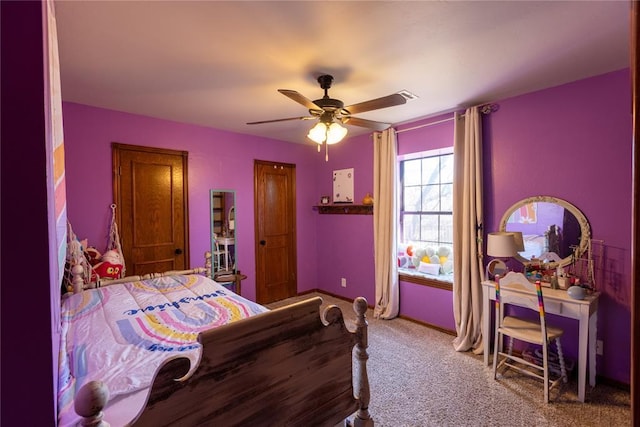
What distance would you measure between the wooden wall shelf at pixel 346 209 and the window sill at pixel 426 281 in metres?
0.95

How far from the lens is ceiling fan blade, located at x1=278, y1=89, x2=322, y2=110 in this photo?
1888mm

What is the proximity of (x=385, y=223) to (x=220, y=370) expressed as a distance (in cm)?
303

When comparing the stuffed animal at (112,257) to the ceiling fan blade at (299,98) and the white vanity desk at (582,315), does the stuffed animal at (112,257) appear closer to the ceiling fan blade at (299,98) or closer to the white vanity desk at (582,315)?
the ceiling fan blade at (299,98)

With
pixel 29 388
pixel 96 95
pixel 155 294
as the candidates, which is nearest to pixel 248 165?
pixel 96 95

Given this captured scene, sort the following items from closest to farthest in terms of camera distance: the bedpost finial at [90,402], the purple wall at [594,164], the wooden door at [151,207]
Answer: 1. the bedpost finial at [90,402]
2. the purple wall at [594,164]
3. the wooden door at [151,207]

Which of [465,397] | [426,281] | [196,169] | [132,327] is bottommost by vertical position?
[465,397]

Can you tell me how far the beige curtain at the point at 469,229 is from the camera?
2.94 meters

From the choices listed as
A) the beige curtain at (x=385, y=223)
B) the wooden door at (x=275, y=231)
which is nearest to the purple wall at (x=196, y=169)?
the wooden door at (x=275, y=231)

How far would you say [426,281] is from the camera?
3.55 m

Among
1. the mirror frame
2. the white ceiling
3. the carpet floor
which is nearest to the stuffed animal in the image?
the white ceiling

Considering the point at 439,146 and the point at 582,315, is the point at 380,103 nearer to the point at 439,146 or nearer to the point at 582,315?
the point at 439,146

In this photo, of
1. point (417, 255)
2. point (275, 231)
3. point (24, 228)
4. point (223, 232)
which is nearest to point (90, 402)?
point (24, 228)

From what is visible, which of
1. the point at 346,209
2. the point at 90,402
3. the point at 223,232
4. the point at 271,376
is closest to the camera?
the point at 90,402

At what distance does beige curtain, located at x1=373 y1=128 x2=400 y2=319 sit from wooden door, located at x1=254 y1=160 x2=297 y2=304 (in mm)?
1391
